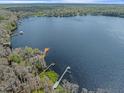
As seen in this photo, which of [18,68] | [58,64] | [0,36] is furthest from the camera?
[0,36]

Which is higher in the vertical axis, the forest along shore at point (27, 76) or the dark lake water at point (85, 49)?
the forest along shore at point (27, 76)

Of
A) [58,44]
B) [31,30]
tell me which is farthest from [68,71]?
[31,30]

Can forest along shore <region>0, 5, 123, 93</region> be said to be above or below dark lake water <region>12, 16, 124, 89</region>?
above

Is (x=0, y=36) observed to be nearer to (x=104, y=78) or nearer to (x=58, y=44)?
(x=58, y=44)

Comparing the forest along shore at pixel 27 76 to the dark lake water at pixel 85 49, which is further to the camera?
the dark lake water at pixel 85 49

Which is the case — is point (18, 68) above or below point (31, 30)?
above

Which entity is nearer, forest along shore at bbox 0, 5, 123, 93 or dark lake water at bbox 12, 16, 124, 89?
forest along shore at bbox 0, 5, 123, 93

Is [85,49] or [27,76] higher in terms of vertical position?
[27,76]

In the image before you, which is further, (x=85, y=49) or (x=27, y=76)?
(x=85, y=49)
